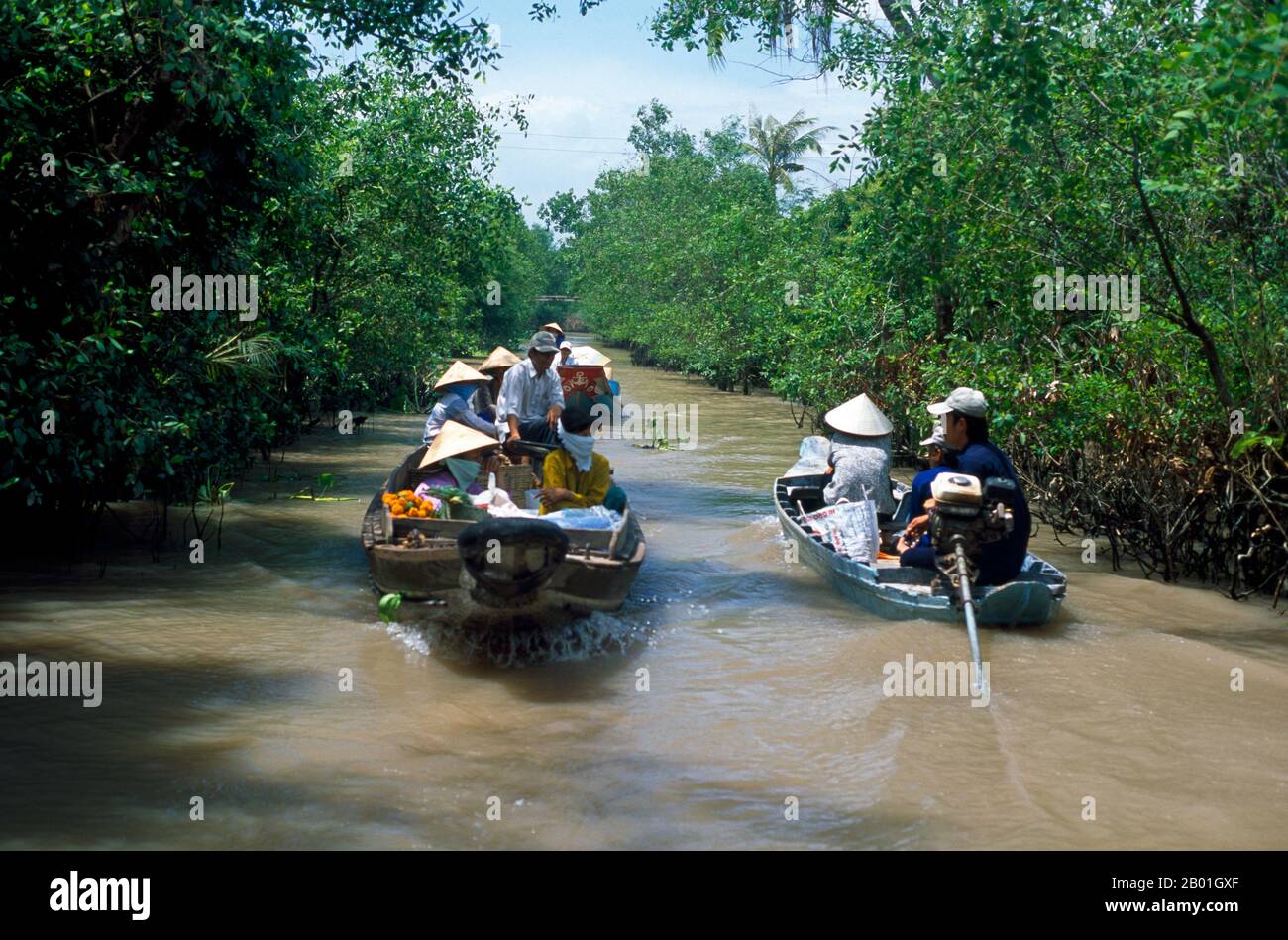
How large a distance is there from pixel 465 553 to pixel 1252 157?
5.87m

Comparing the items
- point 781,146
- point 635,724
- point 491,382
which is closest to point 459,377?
point 491,382

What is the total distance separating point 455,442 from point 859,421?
357cm

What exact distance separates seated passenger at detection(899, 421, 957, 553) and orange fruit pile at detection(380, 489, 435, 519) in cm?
329

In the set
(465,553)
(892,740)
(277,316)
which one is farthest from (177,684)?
(277,316)

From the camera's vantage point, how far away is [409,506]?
7809 mm

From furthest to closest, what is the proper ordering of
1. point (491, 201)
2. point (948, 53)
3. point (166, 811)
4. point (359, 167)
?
point (491, 201), point (359, 167), point (948, 53), point (166, 811)

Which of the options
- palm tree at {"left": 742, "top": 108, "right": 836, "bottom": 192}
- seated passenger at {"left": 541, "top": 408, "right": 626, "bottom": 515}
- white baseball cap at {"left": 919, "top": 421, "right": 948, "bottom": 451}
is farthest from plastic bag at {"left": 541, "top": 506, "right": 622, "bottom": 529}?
palm tree at {"left": 742, "top": 108, "right": 836, "bottom": 192}

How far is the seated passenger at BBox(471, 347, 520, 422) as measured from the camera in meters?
10.9

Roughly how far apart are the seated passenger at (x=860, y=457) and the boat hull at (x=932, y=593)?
89cm

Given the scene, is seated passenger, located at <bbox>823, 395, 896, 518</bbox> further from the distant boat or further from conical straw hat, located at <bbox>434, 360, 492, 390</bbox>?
the distant boat

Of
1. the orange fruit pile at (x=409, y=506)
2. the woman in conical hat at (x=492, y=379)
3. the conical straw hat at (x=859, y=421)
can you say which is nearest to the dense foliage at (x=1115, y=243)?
the conical straw hat at (x=859, y=421)

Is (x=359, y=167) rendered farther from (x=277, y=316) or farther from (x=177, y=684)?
(x=177, y=684)

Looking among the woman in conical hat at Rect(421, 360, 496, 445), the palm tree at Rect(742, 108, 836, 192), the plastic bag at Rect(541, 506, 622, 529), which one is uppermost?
the palm tree at Rect(742, 108, 836, 192)

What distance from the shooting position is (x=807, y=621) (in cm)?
865
